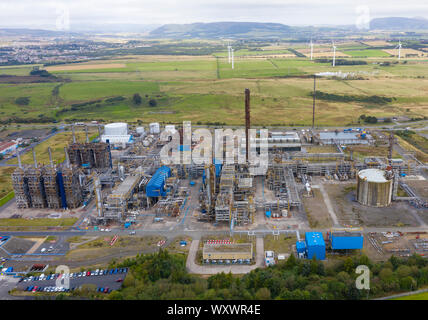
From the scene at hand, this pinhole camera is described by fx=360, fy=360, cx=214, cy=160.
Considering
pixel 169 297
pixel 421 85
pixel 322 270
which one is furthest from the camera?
pixel 421 85

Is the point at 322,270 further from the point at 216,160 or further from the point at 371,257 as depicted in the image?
the point at 216,160

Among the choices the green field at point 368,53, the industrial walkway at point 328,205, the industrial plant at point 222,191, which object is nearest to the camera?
the industrial plant at point 222,191

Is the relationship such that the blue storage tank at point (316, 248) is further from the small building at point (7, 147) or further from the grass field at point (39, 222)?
the small building at point (7, 147)

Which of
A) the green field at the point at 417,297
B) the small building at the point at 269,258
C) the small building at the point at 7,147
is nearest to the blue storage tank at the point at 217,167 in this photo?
the small building at the point at 269,258

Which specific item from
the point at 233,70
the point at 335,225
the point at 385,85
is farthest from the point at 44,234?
the point at 233,70

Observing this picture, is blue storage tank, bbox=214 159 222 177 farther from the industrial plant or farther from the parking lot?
the parking lot

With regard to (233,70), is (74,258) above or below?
below

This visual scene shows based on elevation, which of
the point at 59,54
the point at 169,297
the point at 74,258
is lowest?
the point at 74,258
